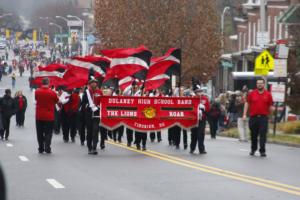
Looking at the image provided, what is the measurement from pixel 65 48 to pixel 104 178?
154 m

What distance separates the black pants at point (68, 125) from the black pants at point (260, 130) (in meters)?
8.29

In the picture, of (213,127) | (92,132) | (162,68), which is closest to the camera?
(92,132)

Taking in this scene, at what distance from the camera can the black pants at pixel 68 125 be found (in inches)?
1197

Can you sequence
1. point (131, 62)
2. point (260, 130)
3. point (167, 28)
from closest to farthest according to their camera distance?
point (260, 130) → point (131, 62) → point (167, 28)

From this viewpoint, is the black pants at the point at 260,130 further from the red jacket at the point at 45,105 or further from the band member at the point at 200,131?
the red jacket at the point at 45,105

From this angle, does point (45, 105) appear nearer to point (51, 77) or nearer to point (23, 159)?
point (23, 159)

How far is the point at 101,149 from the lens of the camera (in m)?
25.2

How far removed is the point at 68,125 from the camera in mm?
30828

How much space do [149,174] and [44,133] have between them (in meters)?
6.51

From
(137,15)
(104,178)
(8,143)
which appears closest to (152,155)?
(104,178)

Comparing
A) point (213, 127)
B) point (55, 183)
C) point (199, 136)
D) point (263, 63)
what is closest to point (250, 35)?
point (213, 127)

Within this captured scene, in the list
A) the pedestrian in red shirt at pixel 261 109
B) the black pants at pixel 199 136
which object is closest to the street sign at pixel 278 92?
the black pants at pixel 199 136

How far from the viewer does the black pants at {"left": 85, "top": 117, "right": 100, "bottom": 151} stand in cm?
2361

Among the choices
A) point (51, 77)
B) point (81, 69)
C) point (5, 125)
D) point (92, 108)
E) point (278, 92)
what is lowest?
point (5, 125)
